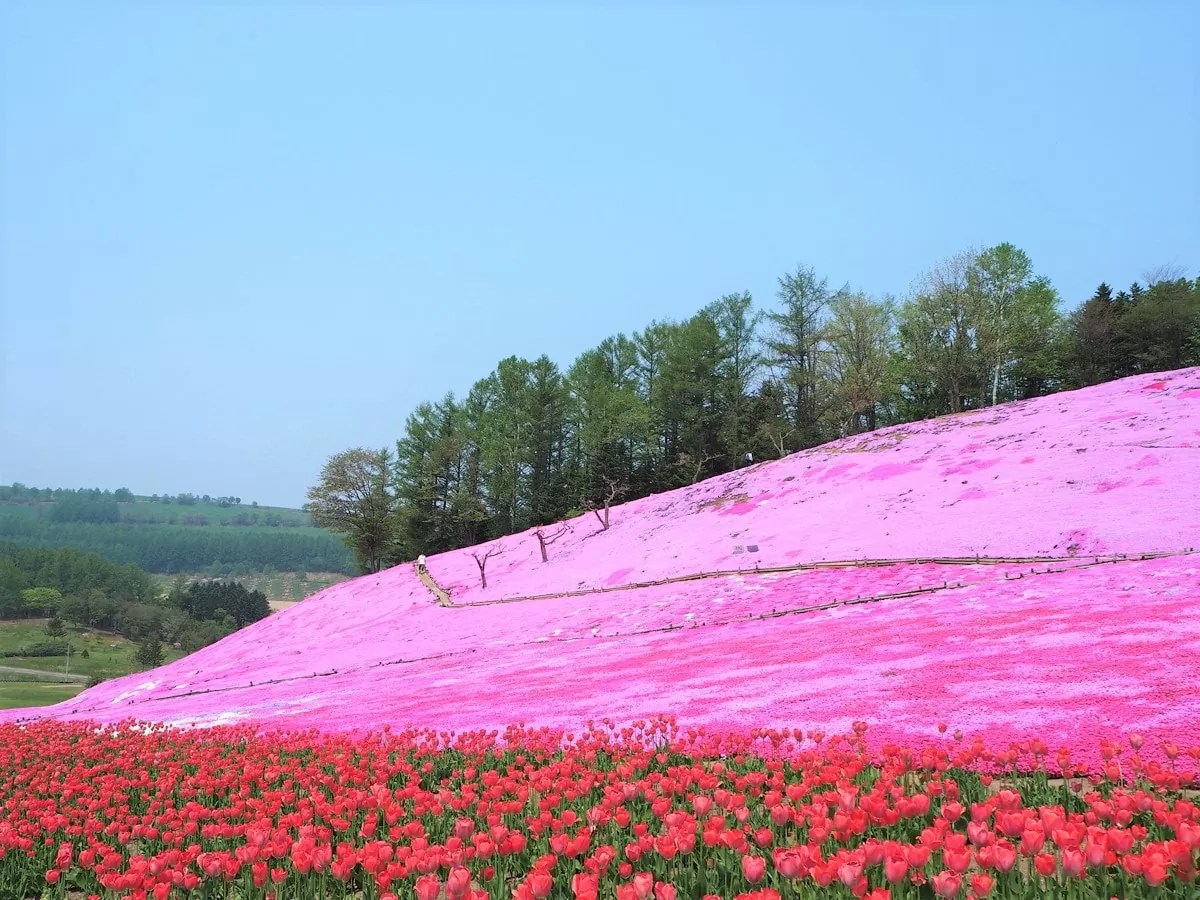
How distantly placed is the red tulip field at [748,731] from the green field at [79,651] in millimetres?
115461

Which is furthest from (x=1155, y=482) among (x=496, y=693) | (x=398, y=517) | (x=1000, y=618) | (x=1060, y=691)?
(x=398, y=517)

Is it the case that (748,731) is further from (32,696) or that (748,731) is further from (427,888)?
(32,696)

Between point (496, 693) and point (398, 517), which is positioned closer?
point (496, 693)

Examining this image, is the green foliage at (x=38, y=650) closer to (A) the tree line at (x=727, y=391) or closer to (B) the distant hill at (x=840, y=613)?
(A) the tree line at (x=727, y=391)

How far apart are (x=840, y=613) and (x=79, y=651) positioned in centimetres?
16075

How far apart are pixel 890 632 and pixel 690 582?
36.6 ft

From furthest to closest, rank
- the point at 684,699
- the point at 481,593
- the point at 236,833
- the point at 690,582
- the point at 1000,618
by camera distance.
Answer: the point at 481,593
the point at 690,582
the point at 1000,618
the point at 684,699
the point at 236,833

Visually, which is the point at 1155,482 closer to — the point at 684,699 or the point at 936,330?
the point at 684,699

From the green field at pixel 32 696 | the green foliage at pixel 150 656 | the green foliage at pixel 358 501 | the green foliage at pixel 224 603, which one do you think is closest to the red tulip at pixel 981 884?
the green foliage at pixel 358 501

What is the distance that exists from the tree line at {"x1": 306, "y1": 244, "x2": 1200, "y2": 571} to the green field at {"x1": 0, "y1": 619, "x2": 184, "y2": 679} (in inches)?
3019

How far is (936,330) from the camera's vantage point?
5472cm

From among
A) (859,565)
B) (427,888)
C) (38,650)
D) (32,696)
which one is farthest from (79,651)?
(427,888)

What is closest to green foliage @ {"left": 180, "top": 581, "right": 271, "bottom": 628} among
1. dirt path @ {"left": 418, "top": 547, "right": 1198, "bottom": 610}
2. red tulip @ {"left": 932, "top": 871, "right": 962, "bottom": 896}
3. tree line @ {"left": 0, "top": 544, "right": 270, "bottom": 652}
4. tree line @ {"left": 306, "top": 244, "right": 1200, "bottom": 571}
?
tree line @ {"left": 0, "top": 544, "right": 270, "bottom": 652}

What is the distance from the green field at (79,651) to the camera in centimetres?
12288
